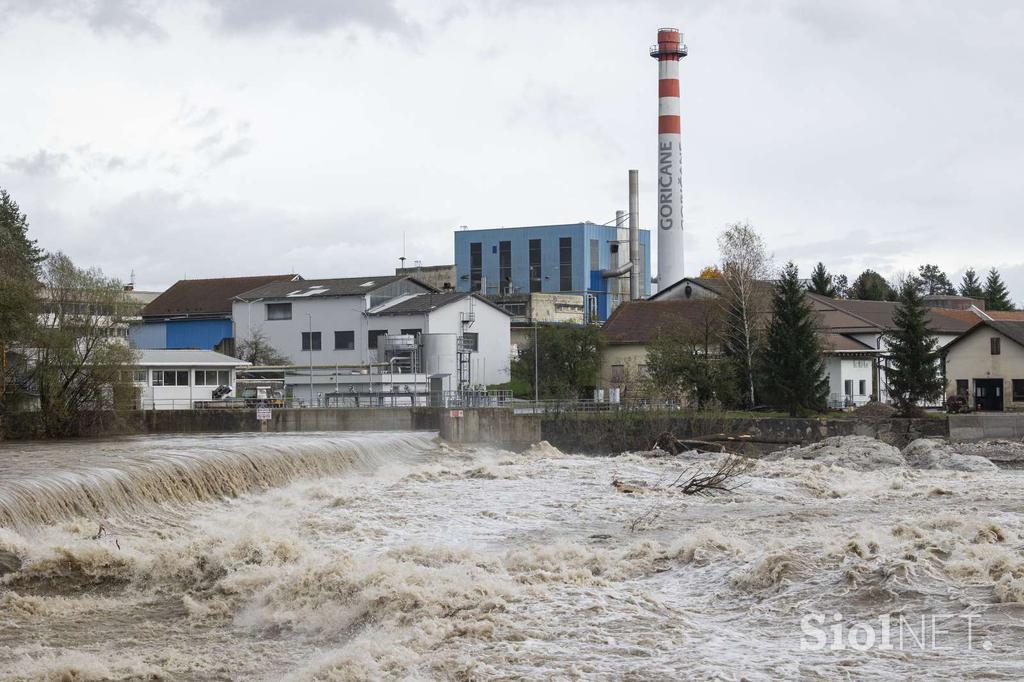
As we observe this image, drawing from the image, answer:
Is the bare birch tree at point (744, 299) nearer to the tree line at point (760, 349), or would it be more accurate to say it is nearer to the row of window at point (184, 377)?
the tree line at point (760, 349)

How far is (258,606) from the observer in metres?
15.8

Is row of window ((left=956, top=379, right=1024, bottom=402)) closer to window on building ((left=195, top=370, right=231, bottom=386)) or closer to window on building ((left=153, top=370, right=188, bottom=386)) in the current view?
window on building ((left=195, top=370, right=231, bottom=386))

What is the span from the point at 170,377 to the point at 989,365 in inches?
1460

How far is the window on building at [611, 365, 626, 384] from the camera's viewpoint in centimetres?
6150

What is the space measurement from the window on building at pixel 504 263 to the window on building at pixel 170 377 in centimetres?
4353

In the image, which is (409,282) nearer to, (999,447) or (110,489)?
(999,447)

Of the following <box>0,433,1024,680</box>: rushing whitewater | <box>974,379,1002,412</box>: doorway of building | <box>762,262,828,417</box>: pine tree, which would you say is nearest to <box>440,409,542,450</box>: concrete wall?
<box>762,262,828,417</box>: pine tree

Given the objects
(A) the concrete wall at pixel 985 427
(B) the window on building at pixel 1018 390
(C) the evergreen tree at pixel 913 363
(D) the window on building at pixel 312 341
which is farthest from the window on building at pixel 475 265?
(A) the concrete wall at pixel 985 427

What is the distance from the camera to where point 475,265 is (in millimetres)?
98438

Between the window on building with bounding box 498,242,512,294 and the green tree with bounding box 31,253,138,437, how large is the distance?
173 ft

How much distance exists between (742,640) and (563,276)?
8077 centimetres

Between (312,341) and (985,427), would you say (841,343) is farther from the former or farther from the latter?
(312,341)

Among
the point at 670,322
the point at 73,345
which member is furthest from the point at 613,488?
the point at 670,322

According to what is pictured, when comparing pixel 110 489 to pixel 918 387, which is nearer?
pixel 110 489
